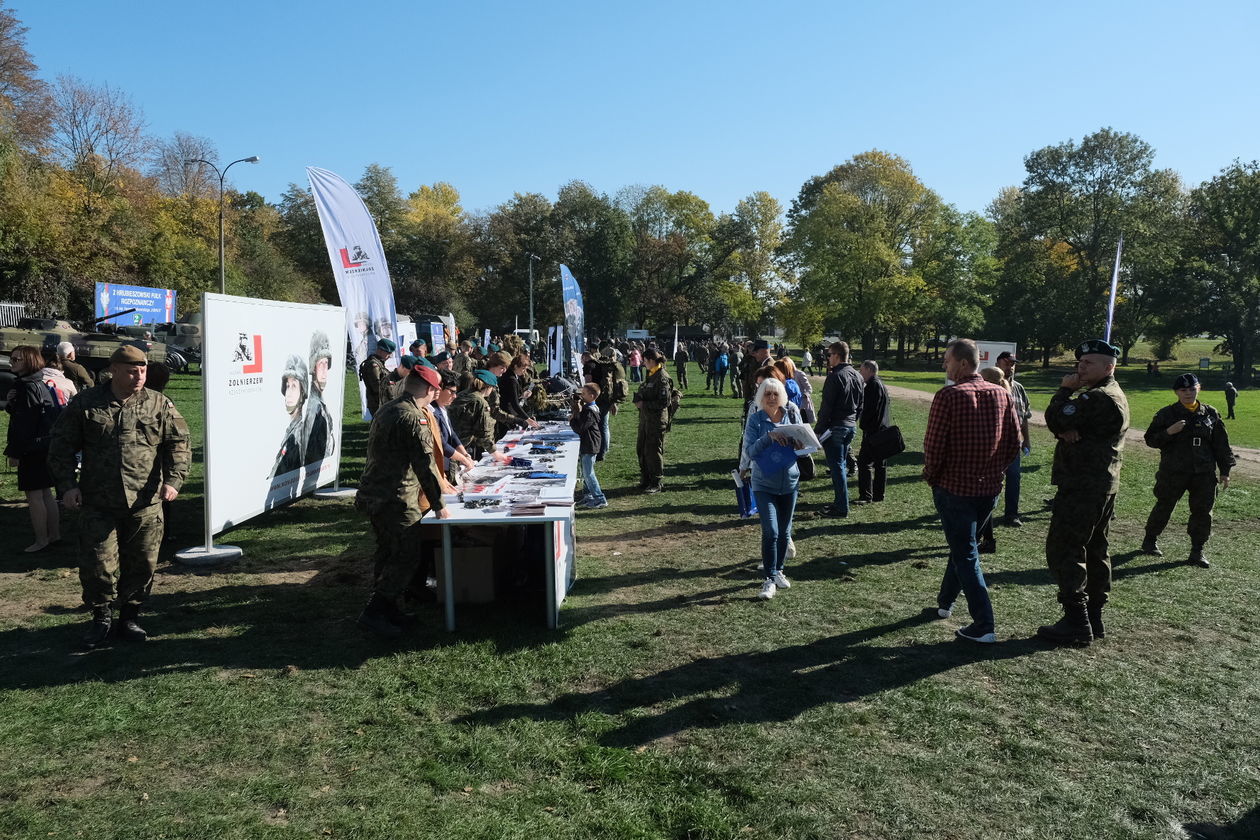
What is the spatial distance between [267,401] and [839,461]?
6.32m

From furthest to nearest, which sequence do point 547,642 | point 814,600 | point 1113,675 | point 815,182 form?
point 815,182, point 814,600, point 547,642, point 1113,675

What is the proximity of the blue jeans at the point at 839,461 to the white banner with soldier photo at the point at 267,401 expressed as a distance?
601 cm

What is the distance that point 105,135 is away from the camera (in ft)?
152

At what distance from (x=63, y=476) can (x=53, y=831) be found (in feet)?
8.78

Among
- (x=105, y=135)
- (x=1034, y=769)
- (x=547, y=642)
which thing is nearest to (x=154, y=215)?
(x=105, y=135)

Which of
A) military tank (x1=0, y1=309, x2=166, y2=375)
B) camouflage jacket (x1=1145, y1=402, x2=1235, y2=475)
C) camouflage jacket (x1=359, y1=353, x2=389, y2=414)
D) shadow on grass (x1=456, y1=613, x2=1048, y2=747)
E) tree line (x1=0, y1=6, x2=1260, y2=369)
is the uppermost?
tree line (x1=0, y1=6, x2=1260, y2=369)

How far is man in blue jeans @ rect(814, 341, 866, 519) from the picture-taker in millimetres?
9398

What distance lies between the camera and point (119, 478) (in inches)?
202

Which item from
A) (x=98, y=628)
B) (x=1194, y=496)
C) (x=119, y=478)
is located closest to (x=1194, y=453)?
(x=1194, y=496)

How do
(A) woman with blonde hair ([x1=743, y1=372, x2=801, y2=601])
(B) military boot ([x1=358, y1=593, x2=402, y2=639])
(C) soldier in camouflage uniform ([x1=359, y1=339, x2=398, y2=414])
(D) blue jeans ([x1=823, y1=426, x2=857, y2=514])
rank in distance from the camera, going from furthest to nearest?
1. (C) soldier in camouflage uniform ([x1=359, y1=339, x2=398, y2=414])
2. (D) blue jeans ([x1=823, y1=426, x2=857, y2=514])
3. (A) woman with blonde hair ([x1=743, y1=372, x2=801, y2=601])
4. (B) military boot ([x1=358, y1=593, x2=402, y2=639])

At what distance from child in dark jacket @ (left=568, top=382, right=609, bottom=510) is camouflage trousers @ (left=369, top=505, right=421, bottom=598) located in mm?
4208

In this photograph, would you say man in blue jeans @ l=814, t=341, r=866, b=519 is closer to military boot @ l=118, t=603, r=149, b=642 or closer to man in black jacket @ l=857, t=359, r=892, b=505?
man in black jacket @ l=857, t=359, r=892, b=505

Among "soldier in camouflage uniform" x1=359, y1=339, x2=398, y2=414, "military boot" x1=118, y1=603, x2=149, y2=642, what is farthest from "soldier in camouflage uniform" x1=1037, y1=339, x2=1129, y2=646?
"soldier in camouflage uniform" x1=359, y1=339, x2=398, y2=414

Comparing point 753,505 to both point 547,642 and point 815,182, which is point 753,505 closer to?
point 547,642
